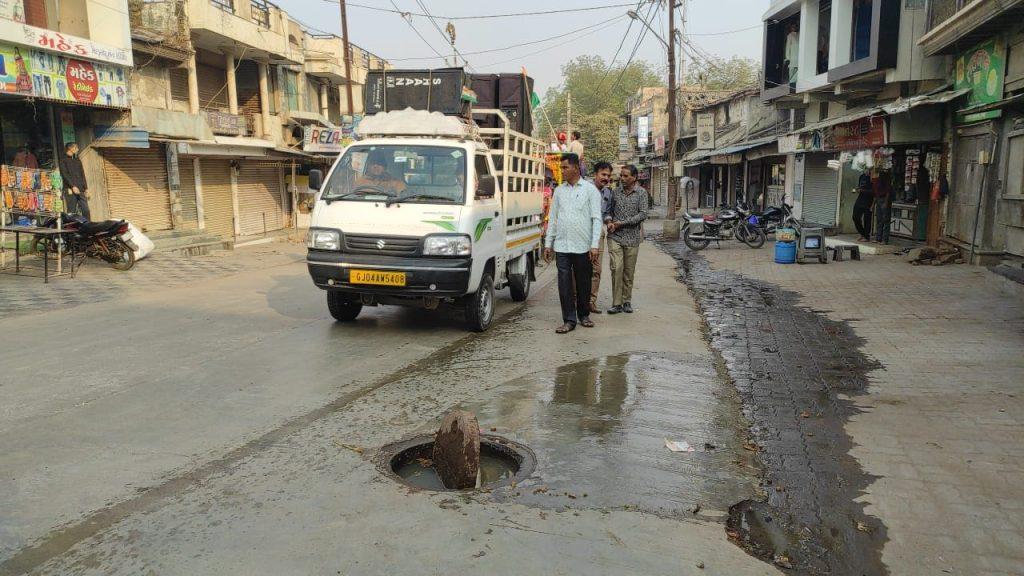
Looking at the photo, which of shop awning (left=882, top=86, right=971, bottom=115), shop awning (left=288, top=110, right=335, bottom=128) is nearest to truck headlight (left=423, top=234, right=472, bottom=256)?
shop awning (left=882, top=86, right=971, bottom=115)

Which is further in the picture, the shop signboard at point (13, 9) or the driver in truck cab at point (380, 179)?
the shop signboard at point (13, 9)

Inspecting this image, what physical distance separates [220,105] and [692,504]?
2173cm

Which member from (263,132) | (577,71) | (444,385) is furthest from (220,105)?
(577,71)

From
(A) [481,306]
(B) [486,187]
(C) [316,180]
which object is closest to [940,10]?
(B) [486,187]

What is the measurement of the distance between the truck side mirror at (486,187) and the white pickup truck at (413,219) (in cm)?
1

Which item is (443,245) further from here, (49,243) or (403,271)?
(49,243)

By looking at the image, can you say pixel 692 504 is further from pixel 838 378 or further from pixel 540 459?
pixel 838 378

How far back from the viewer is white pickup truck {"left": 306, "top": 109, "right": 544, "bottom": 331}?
6938 mm

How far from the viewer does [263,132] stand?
75.1ft

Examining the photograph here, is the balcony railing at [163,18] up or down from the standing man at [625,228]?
up

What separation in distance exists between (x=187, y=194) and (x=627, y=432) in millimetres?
18038

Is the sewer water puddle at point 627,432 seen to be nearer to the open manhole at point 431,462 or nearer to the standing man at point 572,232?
the open manhole at point 431,462

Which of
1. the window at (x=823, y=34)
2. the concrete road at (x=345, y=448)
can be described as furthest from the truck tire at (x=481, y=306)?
the window at (x=823, y=34)

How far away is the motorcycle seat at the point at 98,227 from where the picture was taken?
12492 millimetres
